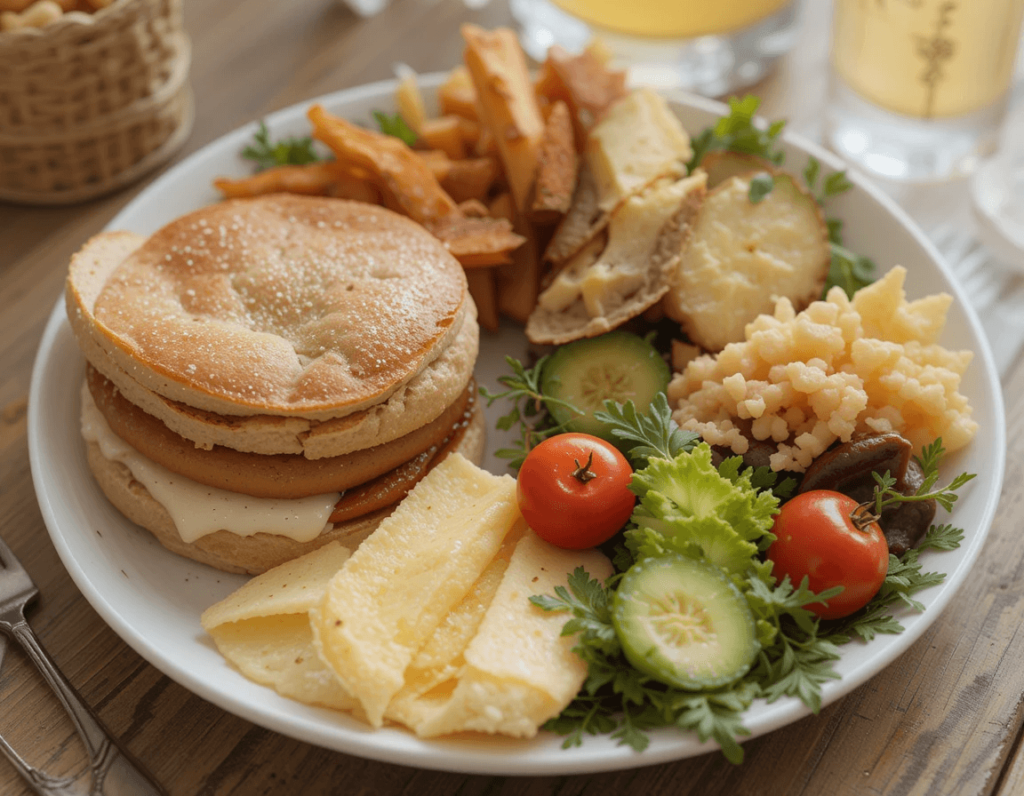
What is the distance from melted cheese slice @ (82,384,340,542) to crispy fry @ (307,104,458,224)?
123cm

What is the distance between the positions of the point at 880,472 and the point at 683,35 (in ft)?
9.81

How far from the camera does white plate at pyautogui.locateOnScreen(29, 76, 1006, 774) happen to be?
228 centimetres

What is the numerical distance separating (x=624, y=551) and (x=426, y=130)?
2124 mm

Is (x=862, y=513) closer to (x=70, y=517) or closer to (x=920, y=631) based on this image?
(x=920, y=631)

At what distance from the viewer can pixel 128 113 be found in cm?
429

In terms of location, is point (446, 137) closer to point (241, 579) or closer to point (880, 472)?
point (241, 579)

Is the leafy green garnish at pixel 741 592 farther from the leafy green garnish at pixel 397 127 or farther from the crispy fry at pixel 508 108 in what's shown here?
the leafy green garnish at pixel 397 127

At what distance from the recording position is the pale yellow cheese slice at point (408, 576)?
233 centimetres

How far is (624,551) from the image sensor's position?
2785 mm

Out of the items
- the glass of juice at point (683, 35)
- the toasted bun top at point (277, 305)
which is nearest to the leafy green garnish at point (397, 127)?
the toasted bun top at point (277, 305)

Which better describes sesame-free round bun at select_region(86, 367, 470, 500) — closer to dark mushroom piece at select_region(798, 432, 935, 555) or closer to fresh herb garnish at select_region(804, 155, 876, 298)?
dark mushroom piece at select_region(798, 432, 935, 555)

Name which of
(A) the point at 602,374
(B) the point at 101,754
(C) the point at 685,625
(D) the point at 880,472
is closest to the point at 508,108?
(A) the point at 602,374

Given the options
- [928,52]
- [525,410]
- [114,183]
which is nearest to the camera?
[525,410]

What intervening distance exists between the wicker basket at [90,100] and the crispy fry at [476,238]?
169 centimetres
